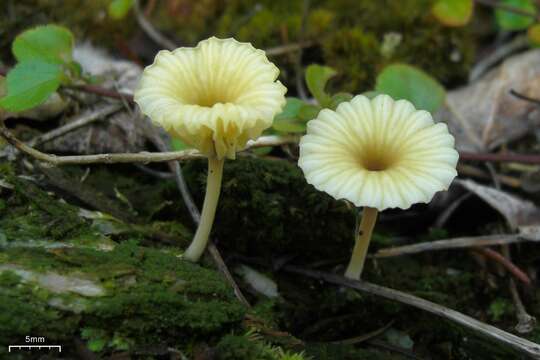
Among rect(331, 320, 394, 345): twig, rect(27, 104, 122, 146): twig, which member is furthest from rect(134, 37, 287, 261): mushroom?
rect(27, 104, 122, 146): twig

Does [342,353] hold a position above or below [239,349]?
above

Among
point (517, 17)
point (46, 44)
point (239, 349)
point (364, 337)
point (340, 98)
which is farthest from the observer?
point (517, 17)

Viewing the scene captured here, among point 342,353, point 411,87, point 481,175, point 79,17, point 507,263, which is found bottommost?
point 342,353

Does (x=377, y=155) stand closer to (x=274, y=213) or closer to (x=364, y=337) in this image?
(x=274, y=213)

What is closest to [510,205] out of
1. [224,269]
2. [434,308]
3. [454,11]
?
[434,308]

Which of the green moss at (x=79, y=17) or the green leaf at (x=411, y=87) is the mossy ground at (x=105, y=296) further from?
the green moss at (x=79, y=17)

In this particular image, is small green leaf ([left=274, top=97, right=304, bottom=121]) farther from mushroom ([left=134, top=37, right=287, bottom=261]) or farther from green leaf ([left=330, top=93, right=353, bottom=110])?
mushroom ([left=134, top=37, right=287, bottom=261])
